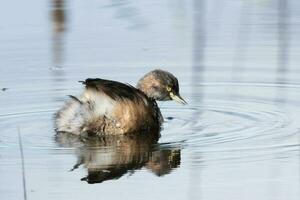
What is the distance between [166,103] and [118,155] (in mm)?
2065

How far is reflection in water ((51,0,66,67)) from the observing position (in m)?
10.2

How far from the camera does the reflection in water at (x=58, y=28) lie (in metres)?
10.2

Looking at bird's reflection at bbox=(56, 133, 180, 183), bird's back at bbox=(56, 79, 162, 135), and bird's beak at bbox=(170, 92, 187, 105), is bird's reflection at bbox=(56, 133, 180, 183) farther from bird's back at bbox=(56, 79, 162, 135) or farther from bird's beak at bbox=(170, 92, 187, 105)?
bird's beak at bbox=(170, 92, 187, 105)

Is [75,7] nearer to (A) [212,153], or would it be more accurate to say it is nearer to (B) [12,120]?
(B) [12,120]

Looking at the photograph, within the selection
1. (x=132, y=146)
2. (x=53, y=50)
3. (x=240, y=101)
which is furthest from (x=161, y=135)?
(x=53, y=50)

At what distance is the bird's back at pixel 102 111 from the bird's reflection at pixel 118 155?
0.24 feet

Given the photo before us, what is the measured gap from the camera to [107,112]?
829 centimetres

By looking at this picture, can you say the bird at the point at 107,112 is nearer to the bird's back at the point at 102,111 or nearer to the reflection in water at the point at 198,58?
the bird's back at the point at 102,111

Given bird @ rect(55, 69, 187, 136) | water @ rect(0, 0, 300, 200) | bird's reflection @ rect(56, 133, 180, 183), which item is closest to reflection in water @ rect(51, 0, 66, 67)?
water @ rect(0, 0, 300, 200)

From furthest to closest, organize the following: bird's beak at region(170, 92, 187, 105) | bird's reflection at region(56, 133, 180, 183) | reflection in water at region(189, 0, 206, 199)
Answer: bird's beak at region(170, 92, 187, 105) < bird's reflection at region(56, 133, 180, 183) < reflection in water at region(189, 0, 206, 199)

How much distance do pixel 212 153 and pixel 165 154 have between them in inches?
14.5

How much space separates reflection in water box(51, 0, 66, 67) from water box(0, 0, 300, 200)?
0.05ft

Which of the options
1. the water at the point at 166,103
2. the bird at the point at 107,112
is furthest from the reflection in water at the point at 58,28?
the bird at the point at 107,112

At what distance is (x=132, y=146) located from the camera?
7984 millimetres
